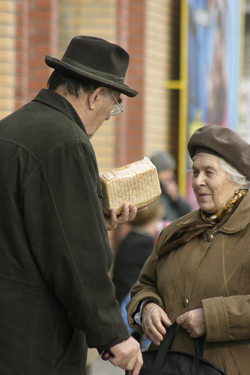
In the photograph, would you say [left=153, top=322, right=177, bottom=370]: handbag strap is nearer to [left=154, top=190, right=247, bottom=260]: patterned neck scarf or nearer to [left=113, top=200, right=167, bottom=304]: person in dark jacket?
[left=154, top=190, right=247, bottom=260]: patterned neck scarf

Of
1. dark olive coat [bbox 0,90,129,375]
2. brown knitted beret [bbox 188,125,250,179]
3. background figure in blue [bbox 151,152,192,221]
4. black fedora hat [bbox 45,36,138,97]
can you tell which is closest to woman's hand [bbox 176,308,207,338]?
dark olive coat [bbox 0,90,129,375]

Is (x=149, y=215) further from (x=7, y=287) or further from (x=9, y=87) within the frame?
(x=7, y=287)

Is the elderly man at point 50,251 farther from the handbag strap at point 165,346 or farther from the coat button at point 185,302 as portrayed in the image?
the coat button at point 185,302

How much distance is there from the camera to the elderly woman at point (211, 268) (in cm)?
297

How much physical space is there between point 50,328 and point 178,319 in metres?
0.67

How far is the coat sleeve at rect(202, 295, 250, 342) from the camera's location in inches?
116

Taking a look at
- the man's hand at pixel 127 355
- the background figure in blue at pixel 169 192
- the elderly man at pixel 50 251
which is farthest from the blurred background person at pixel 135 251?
the elderly man at pixel 50 251

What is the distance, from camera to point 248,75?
1684 cm

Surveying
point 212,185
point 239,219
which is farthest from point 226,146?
point 239,219

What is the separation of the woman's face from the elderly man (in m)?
0.71

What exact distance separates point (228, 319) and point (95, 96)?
44.4 inches

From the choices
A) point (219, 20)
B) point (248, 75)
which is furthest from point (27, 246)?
point (248, 75)

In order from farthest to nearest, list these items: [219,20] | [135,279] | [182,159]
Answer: [219,20]
[182,159]
[135,279]

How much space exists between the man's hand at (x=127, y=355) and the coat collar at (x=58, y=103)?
0.92m
